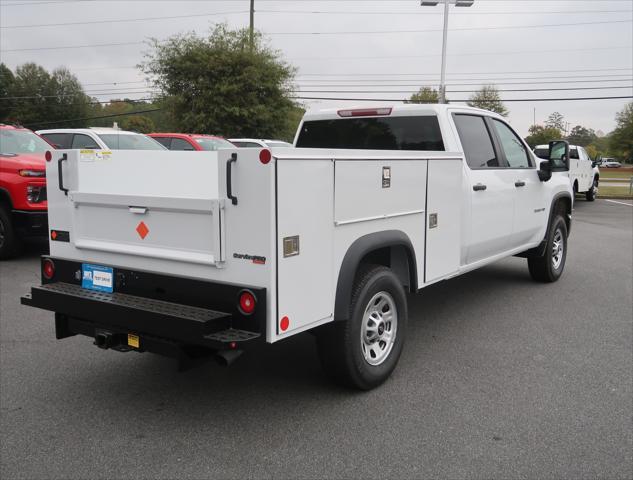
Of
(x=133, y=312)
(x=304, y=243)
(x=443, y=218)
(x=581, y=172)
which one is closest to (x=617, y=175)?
(x=581, y=172)

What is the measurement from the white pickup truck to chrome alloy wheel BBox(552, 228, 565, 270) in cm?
304

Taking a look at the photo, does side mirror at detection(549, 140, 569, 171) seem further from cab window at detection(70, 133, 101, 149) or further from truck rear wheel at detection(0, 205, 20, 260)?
cab window at detection(70, 133, 101, 149)

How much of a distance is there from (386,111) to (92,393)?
3.49 meters

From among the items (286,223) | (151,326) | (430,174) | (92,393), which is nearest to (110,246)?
(151,326)

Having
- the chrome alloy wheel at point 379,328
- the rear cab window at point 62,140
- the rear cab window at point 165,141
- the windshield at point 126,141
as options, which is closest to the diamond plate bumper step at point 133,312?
the chrome alloy wheel at point 379,328

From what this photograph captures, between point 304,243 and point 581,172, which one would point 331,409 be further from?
point 581,172

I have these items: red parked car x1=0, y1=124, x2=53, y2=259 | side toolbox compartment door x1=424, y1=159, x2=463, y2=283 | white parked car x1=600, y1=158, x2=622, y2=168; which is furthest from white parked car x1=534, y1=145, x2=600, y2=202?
white parked car x1=600, y1=158, x2=622, y2=168

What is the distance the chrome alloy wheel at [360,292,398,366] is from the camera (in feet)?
13.9

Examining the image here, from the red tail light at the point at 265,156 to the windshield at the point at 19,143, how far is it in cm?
719

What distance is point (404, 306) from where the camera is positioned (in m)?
4.53

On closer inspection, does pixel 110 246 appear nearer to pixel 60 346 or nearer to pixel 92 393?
pixel 92 393

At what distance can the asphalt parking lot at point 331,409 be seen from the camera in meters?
3.29

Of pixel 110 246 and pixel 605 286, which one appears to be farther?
pixel 605 286

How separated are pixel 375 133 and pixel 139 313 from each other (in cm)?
314
